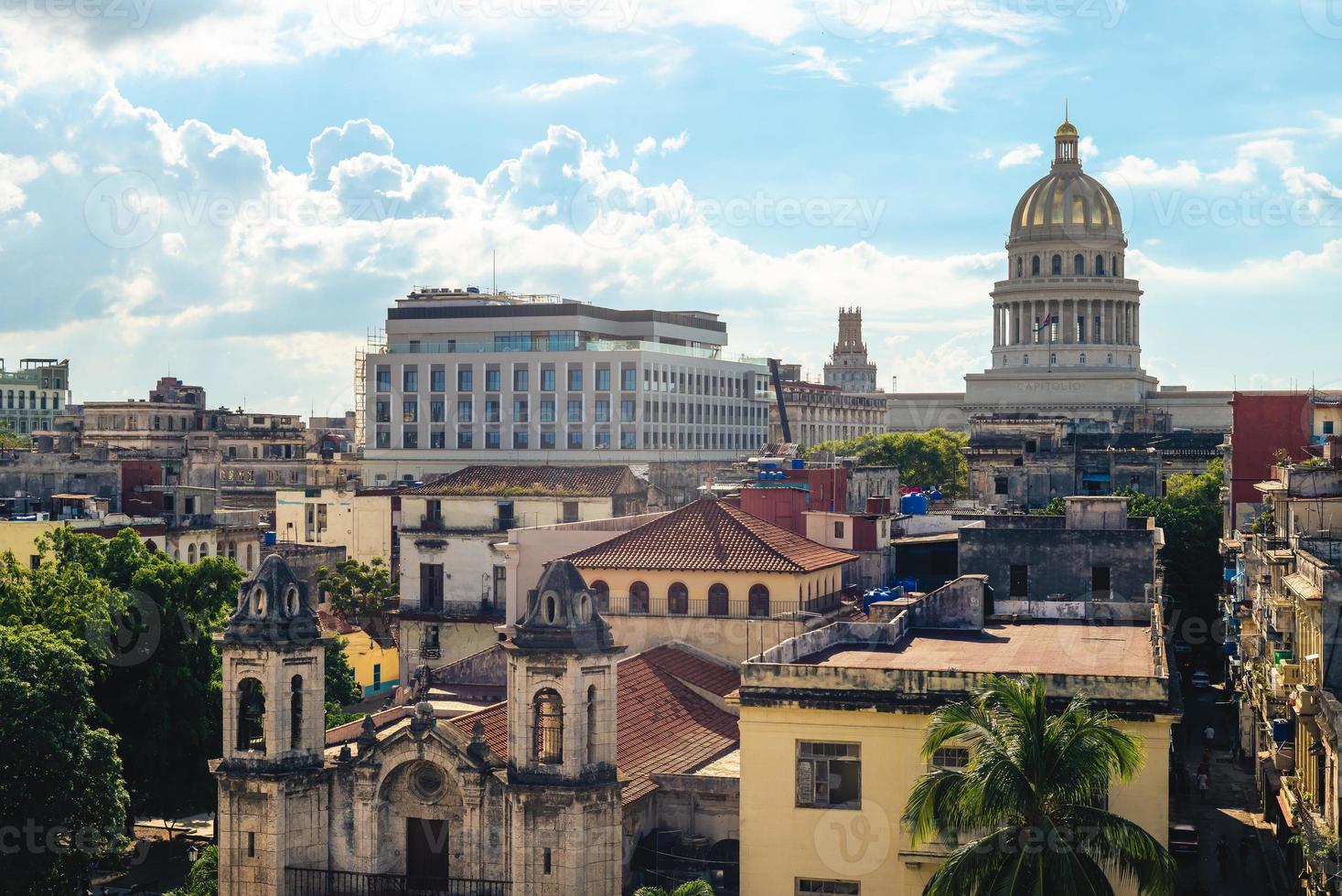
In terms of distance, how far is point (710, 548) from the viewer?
197 ft

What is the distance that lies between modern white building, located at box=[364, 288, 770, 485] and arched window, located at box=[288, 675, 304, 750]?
10625cm

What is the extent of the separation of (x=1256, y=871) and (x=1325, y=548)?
39.8 feet

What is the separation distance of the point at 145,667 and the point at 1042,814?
35011 millimetres

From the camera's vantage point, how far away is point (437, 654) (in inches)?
3366

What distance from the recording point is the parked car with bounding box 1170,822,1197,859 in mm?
56188

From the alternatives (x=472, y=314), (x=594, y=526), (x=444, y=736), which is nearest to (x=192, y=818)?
(x=594, y=526)

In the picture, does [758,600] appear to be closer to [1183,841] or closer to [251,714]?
[1183,841]

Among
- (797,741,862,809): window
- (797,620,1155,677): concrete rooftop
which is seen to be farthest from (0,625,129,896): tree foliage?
(797,741,862,809): window

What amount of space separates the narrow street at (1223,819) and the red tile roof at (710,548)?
617 inches

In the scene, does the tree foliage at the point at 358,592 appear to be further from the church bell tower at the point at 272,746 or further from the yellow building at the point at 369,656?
the church bell tower at the point at 272,746

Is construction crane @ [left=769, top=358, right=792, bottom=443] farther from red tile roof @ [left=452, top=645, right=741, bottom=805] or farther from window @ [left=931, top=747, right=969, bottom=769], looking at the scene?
window @ [left=931, top=747, right=969, bottom=769]

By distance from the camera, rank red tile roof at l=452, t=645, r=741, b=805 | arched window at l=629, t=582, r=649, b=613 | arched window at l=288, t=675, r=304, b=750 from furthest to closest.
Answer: arched window at l=629, t=582, r=649, b=613
red tile roof at l=452, t=645, r=741, b=805
arched window at l=288, t=675, r=304, b=750

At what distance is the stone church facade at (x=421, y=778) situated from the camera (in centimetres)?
3762

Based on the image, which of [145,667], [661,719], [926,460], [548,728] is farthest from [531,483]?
[926,460]
